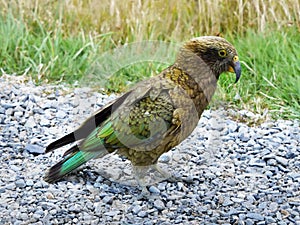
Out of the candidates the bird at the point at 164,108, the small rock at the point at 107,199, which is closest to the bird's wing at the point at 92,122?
the bird at the point at 164,108

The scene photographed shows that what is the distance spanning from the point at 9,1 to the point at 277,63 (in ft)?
8.29

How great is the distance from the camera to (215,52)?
3570 mm

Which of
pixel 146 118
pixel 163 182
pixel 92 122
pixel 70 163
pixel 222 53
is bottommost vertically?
pixel 163 182

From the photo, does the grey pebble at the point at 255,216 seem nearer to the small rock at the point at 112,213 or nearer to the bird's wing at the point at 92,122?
the small rock at the point at 112,213

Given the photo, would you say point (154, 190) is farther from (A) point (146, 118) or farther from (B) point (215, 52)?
(B) point (215, 52)

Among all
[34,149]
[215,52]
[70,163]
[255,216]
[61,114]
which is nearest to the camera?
[255,216]

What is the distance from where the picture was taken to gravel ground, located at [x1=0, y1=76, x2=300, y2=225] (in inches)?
138

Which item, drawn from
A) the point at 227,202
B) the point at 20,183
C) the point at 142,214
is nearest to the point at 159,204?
the point at 142,214

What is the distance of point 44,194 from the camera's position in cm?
370

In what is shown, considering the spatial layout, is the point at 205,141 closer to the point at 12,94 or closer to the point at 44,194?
the point at 44,194

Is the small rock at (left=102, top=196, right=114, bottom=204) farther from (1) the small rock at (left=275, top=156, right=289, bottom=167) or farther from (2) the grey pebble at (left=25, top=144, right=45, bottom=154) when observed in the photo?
(1) the small rock at (left=275, top=156, right=289, bottom=167)

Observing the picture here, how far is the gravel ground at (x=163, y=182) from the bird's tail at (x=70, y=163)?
53mm

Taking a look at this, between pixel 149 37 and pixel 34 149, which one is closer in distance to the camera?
pixel 34 149

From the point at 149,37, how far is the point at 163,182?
2236mm
